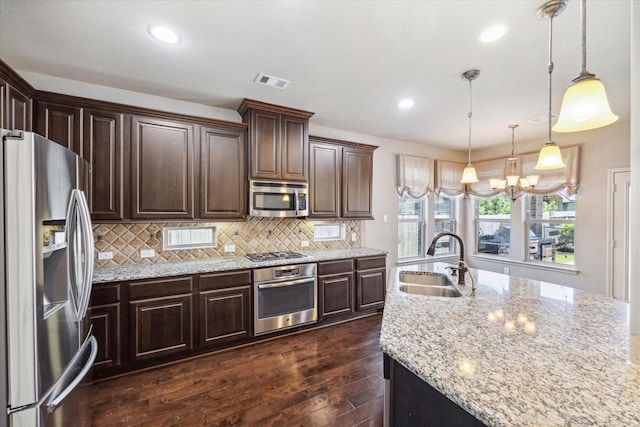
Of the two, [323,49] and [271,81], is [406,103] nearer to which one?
[323,49]

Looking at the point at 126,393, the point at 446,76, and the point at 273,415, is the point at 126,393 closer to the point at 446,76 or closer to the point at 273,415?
the point at 273,415

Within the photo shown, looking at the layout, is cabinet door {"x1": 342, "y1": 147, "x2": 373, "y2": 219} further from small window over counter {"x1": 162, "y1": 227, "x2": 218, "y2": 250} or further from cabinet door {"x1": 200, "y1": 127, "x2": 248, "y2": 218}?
small window over counter {"x1": 162, "y1": 227, "x2": 218, "y2": 250}

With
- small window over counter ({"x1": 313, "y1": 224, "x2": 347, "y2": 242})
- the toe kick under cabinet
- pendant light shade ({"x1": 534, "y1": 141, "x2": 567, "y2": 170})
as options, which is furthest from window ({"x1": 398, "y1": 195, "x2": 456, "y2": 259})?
pendant light shade ({"x1": 534, "y1": 141, "x2": 567, "y2": 170})

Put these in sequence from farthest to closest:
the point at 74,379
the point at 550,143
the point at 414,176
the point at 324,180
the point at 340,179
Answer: the point at 414,176
the point at 340,179
the point at 324,180
the point at 550,143
the point at 74,379

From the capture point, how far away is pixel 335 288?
11.2 ft

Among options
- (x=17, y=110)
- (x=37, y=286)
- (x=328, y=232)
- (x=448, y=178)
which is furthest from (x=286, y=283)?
(x=448, y=178)

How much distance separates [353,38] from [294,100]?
1214mm

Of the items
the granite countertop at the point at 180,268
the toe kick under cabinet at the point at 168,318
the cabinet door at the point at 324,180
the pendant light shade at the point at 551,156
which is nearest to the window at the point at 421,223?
the cabinet door at the point at 324,180

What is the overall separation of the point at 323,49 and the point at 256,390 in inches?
110

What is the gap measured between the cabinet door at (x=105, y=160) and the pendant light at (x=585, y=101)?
3276mm

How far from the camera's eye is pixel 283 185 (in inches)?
127

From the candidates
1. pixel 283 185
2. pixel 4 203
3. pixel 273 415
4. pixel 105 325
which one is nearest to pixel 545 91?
pixel 283 185

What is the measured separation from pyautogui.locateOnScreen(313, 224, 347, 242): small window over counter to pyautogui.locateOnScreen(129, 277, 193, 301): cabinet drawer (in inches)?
74.2

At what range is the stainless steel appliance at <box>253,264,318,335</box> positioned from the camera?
113 inches
